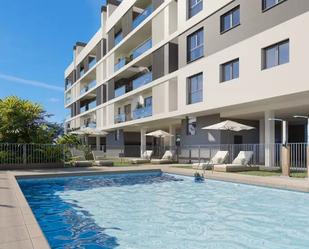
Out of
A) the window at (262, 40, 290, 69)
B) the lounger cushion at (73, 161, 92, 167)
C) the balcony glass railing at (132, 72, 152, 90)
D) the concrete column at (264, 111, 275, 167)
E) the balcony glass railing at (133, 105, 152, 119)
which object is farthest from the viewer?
the balcony glass railing at (132, 72, 152, 90)

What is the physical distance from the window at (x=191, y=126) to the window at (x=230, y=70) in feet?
19.0

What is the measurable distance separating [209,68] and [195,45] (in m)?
2.91

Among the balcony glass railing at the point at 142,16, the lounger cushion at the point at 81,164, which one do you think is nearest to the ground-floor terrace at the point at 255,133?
the lounger cushion at the point at 81,164

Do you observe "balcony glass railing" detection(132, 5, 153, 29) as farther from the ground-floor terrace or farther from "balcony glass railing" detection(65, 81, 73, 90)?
"balcony glass railing" detection(65, 81, 73, 90)

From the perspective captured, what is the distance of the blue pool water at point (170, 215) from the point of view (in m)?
6.87

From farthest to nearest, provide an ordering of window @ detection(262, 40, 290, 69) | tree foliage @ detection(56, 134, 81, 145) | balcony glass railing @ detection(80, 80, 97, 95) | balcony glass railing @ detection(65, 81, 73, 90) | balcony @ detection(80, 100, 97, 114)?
balcony glass railing @ detection(65, 81, 73, 90), balcony glass railing @ detection(80, 80, 97, 95), balcony @ detection(80, 100, 97, 114), tree foliage @ detection(56, 134, 81, 145), window @ detection(262, 40, 290, 69)

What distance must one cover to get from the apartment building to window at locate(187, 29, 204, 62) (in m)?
0.07

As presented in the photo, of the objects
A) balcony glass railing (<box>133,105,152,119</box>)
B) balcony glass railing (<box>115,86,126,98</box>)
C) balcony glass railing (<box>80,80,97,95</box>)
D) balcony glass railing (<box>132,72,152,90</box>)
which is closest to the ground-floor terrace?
balcony glass railing (<box>133,105,152,119</box>)

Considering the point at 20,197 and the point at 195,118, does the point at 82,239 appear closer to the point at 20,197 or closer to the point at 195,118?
the point at 20,197

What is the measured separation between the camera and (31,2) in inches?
856

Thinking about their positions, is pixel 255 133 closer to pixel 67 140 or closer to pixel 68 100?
pixel 67 140

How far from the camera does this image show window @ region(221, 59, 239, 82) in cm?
2027

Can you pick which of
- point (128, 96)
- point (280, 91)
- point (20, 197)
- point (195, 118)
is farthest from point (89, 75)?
point (20, 197)

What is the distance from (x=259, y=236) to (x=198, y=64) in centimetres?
1755
